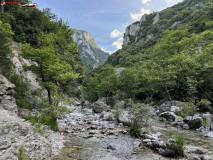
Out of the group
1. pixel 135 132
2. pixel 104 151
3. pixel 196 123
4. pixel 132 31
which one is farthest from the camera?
pixel 132 31

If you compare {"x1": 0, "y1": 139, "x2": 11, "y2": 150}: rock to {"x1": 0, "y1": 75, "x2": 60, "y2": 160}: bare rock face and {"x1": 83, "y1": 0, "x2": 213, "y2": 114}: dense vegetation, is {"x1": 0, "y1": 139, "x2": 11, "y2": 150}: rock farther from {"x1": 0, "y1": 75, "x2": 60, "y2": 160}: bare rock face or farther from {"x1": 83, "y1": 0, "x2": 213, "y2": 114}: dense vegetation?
{"x1": 83, "y1": 0, "x2": 213, "y2": 114}: dense vegetation

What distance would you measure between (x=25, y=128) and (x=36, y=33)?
40451mm

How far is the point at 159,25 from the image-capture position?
118500mm

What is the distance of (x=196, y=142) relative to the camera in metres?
10.2

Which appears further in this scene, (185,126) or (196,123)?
(185,126)

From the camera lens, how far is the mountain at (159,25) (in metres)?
67.7

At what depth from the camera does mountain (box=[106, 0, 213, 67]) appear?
2667 inches

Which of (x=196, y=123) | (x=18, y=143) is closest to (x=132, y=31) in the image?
(x=196, y=123)

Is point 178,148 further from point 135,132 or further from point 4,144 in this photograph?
point 4,144

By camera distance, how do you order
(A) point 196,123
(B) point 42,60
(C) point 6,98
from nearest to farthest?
(C) point 6,98, (A) point 196,123, (B) point 42,60

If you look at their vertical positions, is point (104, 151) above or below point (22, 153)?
below

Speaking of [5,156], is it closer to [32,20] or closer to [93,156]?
[93,156]

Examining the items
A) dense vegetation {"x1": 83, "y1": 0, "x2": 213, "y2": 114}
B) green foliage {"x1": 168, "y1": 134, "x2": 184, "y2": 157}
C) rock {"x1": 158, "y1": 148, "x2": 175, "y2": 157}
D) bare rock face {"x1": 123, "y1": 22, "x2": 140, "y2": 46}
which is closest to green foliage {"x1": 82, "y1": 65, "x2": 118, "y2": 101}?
dense vegetation {"x1": 83, "y1": 0, "x2": 213, "y2": 114}

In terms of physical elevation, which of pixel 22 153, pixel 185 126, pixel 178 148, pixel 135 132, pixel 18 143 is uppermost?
pixel 18 143
